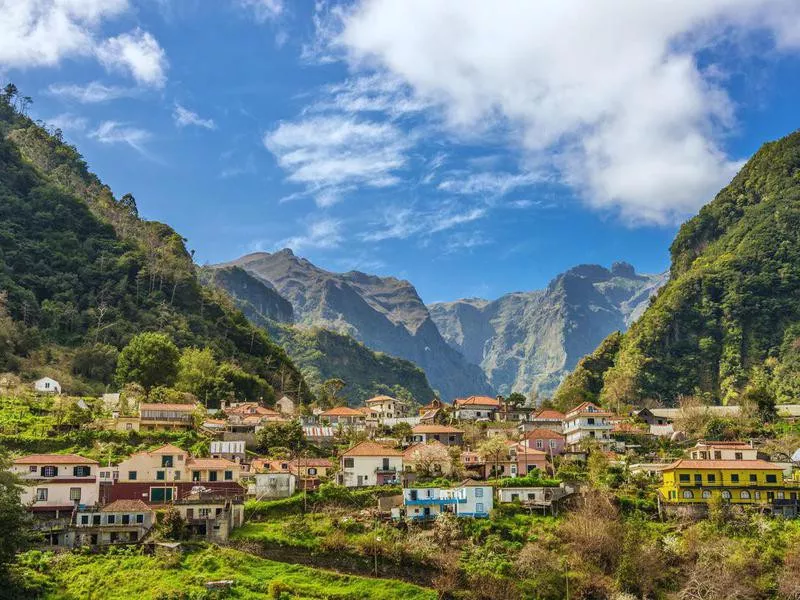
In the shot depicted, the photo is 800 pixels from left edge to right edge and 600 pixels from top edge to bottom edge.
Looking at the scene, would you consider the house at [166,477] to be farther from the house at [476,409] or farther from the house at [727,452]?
the house at [476,409]

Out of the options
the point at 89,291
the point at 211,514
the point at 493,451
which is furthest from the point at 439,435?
the point at 89,291

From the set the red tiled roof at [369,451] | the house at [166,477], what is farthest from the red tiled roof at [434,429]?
the house at [166,477]

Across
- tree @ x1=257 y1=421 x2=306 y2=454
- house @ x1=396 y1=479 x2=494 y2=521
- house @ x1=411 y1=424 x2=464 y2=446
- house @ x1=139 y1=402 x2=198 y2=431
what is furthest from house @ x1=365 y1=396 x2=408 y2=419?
house @ x1=396 y1=479 x2=494 y2=521

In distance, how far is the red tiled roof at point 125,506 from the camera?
56.1 meters

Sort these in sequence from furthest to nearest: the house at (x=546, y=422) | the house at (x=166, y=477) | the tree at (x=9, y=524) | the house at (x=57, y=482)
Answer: the house at (x=546, y=422) < the house at (x=166, y=477) < the house at (x=57, y=482) < the tree at (x=9, y=524)

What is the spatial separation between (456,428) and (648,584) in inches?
1266

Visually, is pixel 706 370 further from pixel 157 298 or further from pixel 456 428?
pixel 157 298

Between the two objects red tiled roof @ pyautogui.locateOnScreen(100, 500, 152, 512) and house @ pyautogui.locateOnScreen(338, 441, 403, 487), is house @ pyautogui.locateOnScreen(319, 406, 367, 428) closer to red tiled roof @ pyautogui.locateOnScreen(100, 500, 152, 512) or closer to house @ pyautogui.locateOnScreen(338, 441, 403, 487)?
house @ pyautogui.locateOnScreen(338, 441, 403, 487)

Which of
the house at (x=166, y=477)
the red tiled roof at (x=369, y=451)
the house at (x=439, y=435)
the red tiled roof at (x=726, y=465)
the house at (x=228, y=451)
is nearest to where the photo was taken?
the house at (x=166, y=477)

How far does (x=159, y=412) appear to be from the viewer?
77.8 meters

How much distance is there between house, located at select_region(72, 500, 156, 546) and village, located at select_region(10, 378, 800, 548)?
0.26 feet

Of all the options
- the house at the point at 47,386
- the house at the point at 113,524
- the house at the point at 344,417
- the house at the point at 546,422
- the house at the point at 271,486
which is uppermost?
the house at the point at 47,386

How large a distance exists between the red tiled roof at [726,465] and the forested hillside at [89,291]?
53.4 metres

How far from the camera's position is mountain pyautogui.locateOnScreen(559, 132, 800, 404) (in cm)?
11838
